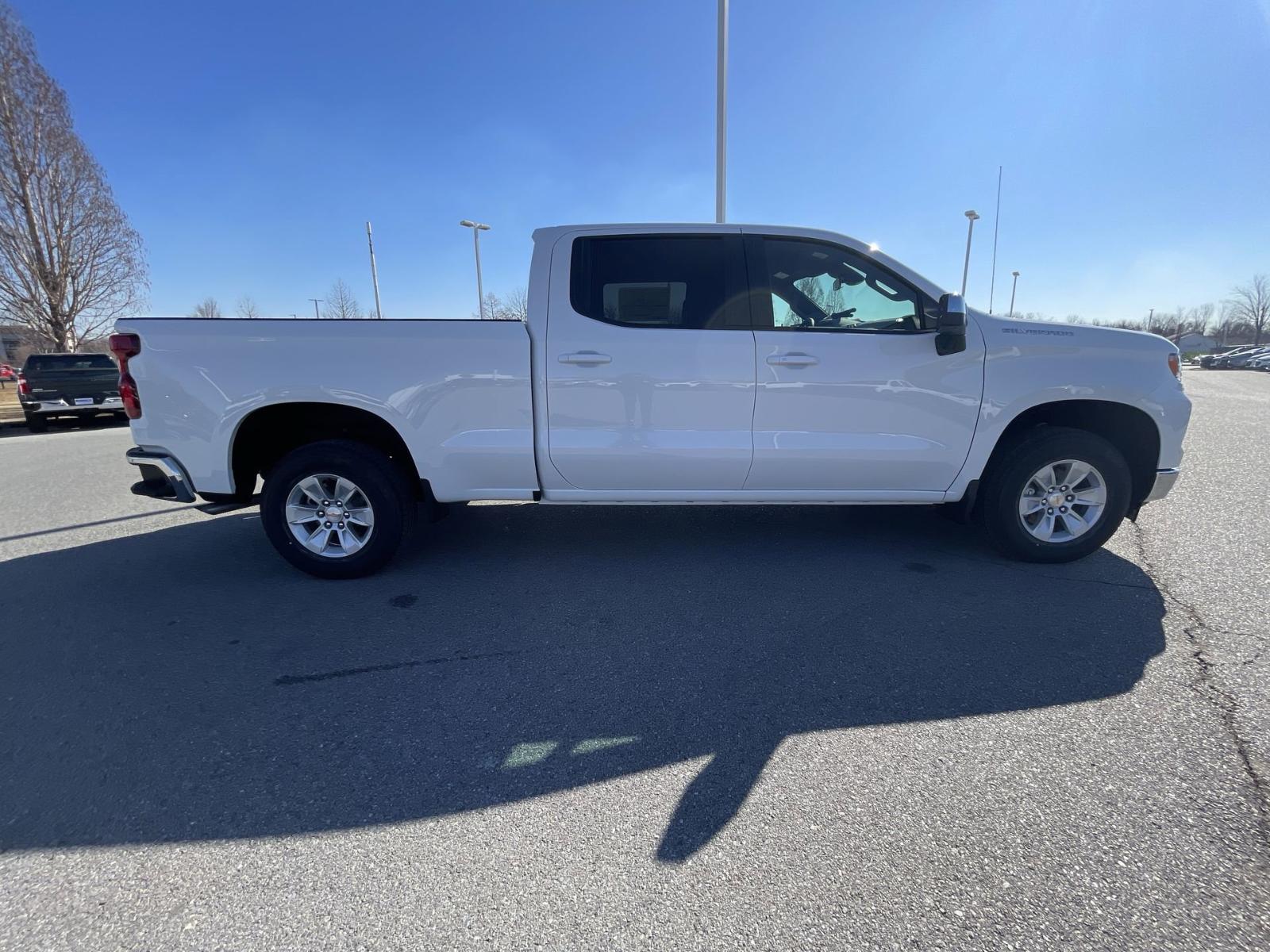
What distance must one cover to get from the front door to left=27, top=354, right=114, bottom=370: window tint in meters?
15.6

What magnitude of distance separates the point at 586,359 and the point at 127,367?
274 centimetres

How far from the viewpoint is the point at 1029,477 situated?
12.9 feet

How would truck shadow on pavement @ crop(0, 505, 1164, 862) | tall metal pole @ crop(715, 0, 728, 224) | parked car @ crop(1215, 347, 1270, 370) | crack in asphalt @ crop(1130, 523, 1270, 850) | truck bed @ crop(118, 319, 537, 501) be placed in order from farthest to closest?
parked car @ crop(1215, 347, 1270, 370)
tall metal pole @ crop(715, 0, 728, 224)
truck bed @ crop(118, 319, 537, 501)
truck shadow on pavement @ crop(0, 505, 1164, 862)
crack in asphalt @ crop(1130, 523, 1270, 850)

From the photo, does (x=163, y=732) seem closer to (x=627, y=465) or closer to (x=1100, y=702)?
(x=627, y=465)

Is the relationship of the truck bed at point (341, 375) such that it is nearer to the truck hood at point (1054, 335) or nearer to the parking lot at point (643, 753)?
the parking lot at point (643, 753)

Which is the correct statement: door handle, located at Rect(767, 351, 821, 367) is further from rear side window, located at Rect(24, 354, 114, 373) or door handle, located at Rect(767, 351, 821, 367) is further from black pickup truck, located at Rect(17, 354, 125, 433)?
rear side window, located at Rect(24, 354, 114, 373)

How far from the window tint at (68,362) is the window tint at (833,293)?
1555cm

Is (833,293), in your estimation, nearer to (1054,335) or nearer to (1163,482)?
(1054,335)

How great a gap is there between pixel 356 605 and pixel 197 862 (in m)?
1.81

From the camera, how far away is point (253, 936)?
163cm

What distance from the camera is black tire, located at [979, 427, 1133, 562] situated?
3924 mm

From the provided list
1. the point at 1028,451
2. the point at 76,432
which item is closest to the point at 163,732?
the point at 1028,451

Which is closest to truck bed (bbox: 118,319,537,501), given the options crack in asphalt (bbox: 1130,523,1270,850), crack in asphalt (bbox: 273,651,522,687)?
crack in asphalt (bbox: 273,651,522,687)

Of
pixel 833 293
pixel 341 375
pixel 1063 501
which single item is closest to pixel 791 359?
pixel 833 293
